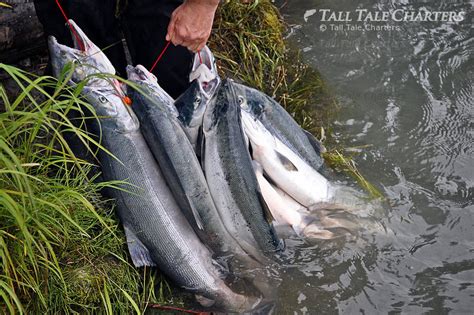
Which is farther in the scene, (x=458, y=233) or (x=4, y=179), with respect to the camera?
(x=458, y=233)

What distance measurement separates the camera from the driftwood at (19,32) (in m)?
5.29

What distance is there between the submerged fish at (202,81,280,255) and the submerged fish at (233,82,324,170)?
30cm

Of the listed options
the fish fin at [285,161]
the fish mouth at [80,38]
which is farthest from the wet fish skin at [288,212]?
the fish mouth at [80,38]

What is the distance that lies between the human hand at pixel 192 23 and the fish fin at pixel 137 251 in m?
1.33

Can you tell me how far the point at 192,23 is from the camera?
4.51m

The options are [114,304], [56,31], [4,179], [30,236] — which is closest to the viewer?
[30,236]

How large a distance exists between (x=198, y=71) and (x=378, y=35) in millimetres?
2773

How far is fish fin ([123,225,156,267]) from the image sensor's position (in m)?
4.35

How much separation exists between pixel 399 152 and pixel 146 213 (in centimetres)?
233

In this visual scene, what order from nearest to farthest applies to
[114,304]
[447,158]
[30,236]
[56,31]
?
[30,236] → [114,304] → [56,31] → [447,158]

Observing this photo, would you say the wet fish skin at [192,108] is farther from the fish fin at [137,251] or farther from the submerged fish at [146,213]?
the fish fin at [137,251]

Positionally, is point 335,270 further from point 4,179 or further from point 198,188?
point 4,179

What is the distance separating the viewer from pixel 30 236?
3500 millimetres

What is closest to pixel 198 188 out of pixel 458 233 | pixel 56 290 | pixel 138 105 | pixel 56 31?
pixel 138 105
